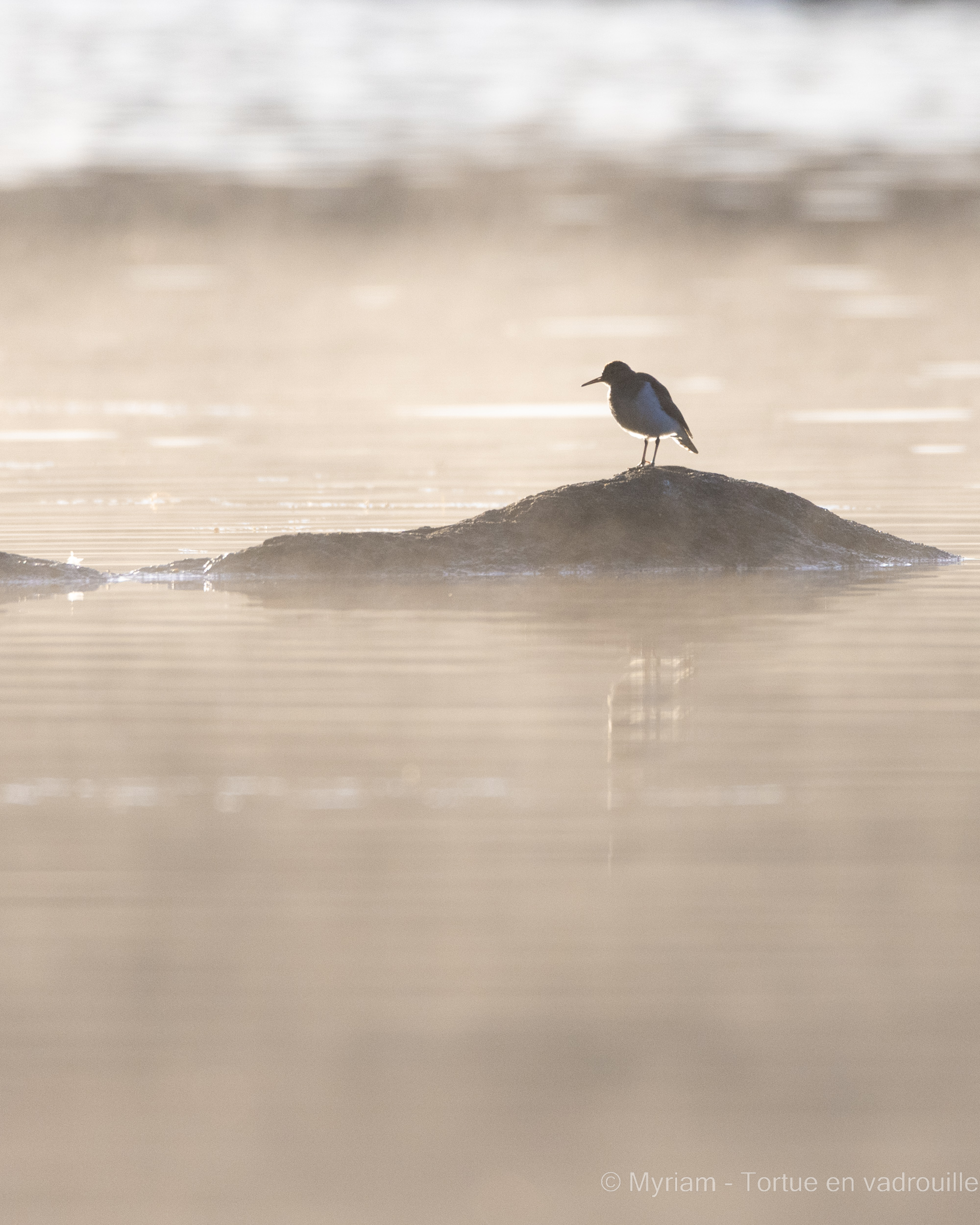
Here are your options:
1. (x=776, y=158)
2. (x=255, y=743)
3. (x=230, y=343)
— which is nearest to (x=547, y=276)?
(x=230, y=343)

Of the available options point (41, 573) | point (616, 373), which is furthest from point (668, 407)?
point (41, 573)

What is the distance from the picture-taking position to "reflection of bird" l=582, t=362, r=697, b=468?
14078 mm

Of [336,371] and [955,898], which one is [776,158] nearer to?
[336,371]

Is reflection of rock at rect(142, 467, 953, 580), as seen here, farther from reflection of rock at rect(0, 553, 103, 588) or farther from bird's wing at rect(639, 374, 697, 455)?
reflection of rock at rect(0, 553, 103, 588)

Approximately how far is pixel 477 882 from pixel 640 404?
730 centimetres

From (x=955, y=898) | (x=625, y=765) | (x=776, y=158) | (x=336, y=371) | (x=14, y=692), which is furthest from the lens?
(x=776, y=158)

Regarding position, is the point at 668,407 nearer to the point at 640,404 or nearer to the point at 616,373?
the point at 640,404

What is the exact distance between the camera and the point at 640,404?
14078 millimetres

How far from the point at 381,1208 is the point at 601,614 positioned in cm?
791

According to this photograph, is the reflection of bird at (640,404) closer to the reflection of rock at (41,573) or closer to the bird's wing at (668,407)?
the bird's wing at (668,407)

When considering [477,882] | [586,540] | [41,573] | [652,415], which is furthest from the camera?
[586,540]

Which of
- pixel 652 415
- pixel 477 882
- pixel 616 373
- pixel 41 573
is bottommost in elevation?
pixel 477 882

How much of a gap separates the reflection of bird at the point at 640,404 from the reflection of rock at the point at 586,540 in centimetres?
28

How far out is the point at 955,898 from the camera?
6918 mm
